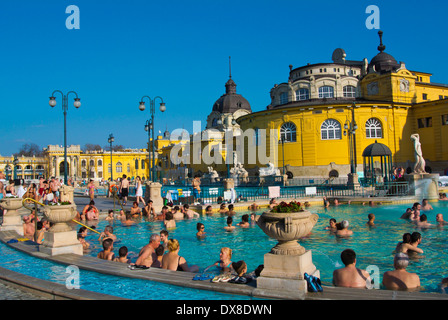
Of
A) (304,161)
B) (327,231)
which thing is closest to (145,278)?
(327,231)

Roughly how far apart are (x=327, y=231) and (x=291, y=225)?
29.8ft

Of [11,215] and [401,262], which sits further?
[11,215]

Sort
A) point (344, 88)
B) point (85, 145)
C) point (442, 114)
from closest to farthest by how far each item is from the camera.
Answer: point (442, 114) < point (344, 88) < point (85, 145)

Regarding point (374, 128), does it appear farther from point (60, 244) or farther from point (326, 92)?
point (60, 244)

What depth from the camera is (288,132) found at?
148 feet

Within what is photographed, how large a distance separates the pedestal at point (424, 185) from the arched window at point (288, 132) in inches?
906

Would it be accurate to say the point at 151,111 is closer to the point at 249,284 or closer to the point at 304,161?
the point at 249,284

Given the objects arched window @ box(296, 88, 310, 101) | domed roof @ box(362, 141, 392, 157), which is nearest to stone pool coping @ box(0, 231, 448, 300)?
domed roof @ box(362, 141, 392, 157)

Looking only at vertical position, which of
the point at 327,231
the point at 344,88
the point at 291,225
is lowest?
the point at 327,231

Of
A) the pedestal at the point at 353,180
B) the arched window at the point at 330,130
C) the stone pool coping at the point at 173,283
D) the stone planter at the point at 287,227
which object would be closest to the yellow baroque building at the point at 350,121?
the arched window at the point at 330,130

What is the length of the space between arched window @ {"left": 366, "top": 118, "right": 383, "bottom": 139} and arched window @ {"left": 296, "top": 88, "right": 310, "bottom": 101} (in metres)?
8.45

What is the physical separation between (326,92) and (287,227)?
4442 cm

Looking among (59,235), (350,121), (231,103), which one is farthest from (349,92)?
(59,235)
